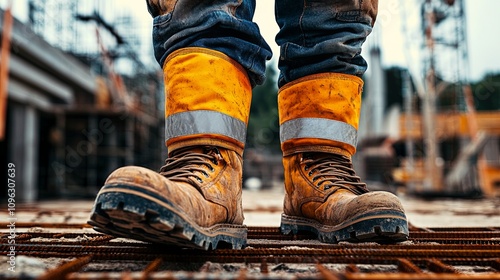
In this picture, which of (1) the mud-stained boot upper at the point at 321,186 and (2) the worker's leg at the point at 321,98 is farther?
(2) the worker's leg at the point at 321,98

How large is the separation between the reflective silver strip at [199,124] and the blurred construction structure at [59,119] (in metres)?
5.41

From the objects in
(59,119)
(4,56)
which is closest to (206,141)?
(4,56)

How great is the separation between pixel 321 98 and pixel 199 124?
432mm

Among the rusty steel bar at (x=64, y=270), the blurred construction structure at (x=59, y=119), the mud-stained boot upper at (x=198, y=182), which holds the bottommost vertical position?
the rusty steel bar at (x=64, y=270)

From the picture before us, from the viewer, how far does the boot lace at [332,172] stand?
1.34m

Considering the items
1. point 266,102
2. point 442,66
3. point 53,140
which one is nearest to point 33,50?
point 53,140

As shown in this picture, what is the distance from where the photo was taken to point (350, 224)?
1127 mm

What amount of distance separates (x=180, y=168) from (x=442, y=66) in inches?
398

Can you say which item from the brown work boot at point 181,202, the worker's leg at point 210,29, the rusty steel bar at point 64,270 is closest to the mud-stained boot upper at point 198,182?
the brown work boot at point 181,202

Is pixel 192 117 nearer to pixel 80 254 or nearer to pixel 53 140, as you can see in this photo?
pixel 80 254

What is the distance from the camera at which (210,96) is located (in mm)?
1150

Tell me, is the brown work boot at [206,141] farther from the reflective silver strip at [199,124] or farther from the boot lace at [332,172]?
the boot lace at [332,172]

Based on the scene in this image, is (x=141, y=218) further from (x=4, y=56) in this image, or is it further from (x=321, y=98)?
(x=4, y=56)

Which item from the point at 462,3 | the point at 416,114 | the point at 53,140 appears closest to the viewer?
the point at 53,140
